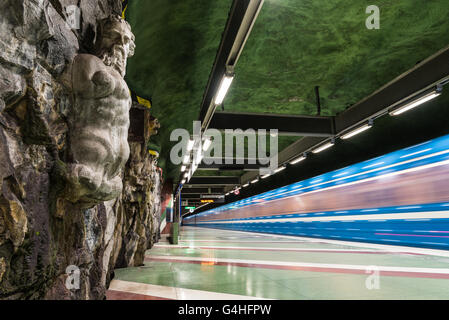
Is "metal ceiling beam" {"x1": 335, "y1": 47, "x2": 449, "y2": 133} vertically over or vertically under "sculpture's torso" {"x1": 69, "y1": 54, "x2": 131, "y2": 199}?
over

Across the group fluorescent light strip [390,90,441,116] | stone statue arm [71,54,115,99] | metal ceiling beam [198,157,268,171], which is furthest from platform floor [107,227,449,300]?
metal ceiling beam [198,157,268,171]

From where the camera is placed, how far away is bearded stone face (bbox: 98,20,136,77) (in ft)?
5.74

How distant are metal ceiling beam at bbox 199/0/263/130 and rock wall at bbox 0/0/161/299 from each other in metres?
1.64

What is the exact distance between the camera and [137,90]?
5.42 m

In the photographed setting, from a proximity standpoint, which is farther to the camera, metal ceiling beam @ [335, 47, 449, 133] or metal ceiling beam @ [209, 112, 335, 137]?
metal ceiling beam @ [209, 112, 335, 137]

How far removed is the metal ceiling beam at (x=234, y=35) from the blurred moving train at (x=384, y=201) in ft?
13.4

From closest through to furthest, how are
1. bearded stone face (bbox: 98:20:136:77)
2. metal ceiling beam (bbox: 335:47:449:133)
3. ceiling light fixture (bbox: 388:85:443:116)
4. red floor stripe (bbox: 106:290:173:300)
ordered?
bearded stone face (bbox: 98:20:136:77)
red floor stripe (bbox: 106:290:173:300)
metal ceiling beam (bbox: 335:47:449:133)
ceiling light fixture (bbox: 388:85:443:116)

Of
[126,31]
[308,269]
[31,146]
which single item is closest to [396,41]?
[308,269]

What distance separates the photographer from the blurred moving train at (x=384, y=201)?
4648mm

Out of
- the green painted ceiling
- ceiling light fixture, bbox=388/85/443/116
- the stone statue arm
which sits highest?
the green painted ceiling

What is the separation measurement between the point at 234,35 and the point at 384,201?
4.98m

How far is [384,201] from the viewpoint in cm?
581

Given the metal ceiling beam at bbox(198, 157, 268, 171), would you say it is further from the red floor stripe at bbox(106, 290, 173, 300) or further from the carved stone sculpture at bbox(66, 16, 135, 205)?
the carved stone sculpture at bbox(66, 16, 135, 205)

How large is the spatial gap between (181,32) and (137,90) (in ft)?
6.14
